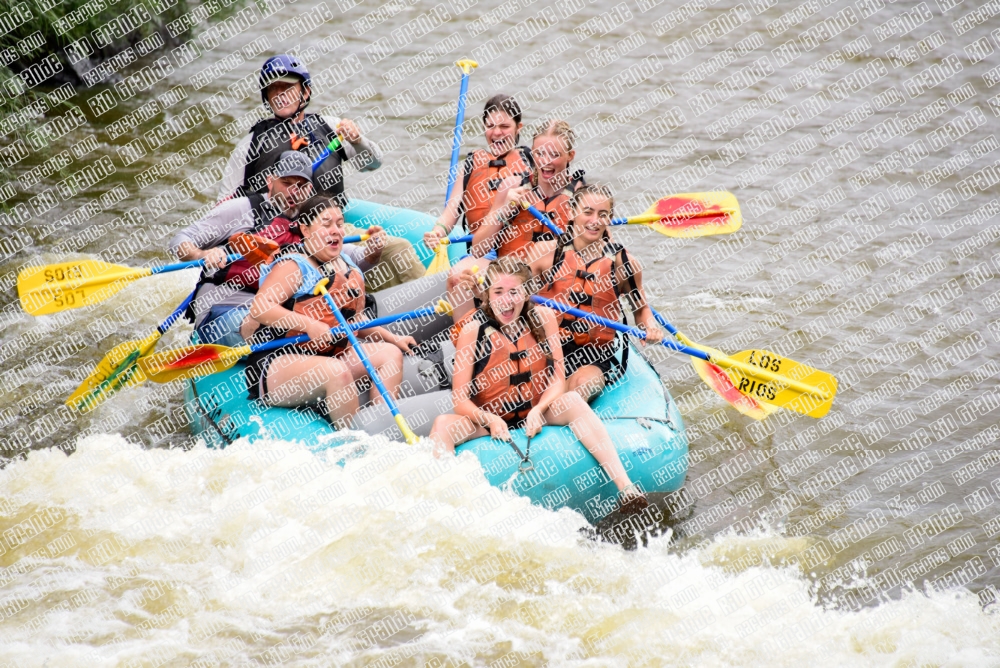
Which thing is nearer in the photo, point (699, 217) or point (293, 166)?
point (293, 166)

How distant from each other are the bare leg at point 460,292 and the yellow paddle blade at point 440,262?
505mm

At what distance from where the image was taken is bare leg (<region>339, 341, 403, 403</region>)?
173 inches

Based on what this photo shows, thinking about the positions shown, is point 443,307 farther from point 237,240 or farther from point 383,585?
point 383,585

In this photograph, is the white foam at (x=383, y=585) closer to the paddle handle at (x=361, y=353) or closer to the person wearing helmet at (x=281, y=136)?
the paddle handle at (x=361, y=353)

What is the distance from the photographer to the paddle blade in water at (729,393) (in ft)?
15.4

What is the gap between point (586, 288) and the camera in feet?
14.9

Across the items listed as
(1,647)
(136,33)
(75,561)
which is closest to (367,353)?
(75,561)

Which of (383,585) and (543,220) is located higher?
(543,220)

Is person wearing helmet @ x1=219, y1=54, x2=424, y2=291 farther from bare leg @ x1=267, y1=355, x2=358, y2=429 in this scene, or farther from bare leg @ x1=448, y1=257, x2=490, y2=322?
bare leg @ x1=267, y1=355, x2=358, y2=429

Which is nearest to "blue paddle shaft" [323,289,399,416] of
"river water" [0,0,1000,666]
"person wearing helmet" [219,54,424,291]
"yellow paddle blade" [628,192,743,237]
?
"river water" [0,0,1000,666]

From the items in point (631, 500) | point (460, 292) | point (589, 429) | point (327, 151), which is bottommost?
point (631, 500)

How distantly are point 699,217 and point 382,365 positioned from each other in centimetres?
192

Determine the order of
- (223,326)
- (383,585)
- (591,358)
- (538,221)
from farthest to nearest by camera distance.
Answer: (538,221), (223,326), (591,358), (383,585)

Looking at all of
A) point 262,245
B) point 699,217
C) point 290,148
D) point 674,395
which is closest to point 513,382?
point 262,245
